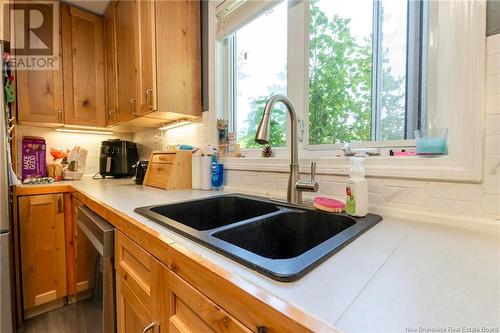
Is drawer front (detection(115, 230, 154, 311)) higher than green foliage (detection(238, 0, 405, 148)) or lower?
lower

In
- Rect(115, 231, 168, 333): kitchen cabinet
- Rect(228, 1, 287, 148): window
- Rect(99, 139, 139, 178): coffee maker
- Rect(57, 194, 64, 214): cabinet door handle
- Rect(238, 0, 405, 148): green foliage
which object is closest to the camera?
Rect(115, 231, 168, 333): kitchen cabinet

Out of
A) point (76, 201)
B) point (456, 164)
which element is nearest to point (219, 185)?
point (76, 201)

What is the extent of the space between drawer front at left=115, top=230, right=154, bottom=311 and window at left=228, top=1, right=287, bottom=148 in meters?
0.88

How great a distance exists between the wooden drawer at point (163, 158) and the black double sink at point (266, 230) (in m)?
0.51

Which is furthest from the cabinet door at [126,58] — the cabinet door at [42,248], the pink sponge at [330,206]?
the pink sponge at [330,206]

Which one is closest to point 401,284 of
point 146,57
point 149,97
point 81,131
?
point 149,97

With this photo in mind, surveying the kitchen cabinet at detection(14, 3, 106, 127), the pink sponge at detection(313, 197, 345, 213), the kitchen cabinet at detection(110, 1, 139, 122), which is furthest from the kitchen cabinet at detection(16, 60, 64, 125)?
the pink sponge at detection(313, 197, 345, 213)

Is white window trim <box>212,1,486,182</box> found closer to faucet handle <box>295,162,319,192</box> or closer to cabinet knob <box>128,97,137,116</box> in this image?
faucet handle <box>295,162,319,192</box>

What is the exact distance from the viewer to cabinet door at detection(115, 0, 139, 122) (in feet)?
5.40

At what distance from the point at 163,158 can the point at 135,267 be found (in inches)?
36.3

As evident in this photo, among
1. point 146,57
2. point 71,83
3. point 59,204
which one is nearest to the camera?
point 146,57

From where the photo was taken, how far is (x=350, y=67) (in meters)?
1.09

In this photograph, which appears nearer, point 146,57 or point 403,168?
point 403,168

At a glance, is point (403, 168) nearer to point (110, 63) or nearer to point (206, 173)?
point (206, 173)
